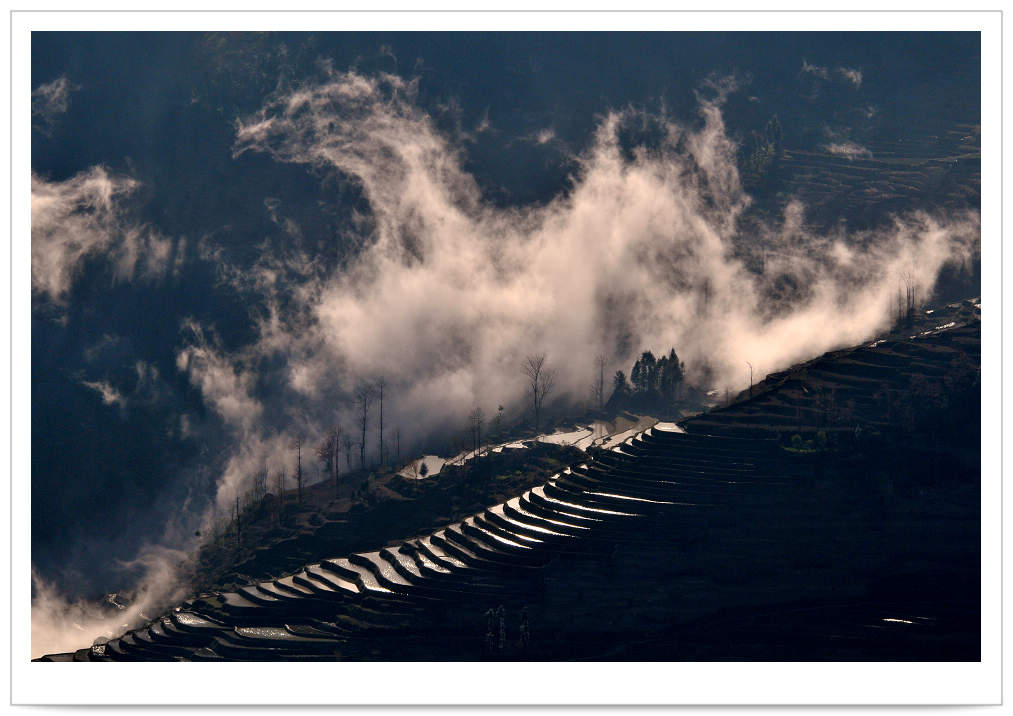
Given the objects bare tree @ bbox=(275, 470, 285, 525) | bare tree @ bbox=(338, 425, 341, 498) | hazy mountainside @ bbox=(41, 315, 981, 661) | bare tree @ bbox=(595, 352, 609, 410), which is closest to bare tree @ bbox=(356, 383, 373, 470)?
bare tree @ bbox=(338, 425, 341, 498)

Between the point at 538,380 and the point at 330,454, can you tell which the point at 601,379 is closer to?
the point at 538,380

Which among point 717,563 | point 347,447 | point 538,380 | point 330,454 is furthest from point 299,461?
point 717,563

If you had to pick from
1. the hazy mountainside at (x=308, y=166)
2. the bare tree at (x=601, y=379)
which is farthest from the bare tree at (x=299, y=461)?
the bare tree at (x=601, y=379)
